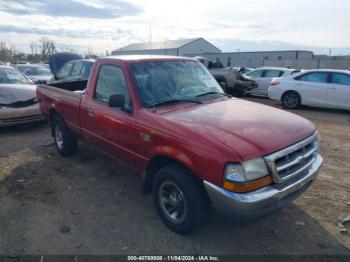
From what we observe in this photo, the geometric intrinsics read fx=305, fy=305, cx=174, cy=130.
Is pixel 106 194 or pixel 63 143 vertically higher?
pixel 63 143

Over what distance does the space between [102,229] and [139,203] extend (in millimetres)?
731

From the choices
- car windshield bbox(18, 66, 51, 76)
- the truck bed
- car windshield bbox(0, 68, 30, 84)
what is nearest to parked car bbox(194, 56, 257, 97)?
car windshield bbox(0, 68, 30, 84)

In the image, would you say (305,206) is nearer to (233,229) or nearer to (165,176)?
(233,229)

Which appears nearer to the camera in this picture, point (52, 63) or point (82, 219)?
point (82, 219)

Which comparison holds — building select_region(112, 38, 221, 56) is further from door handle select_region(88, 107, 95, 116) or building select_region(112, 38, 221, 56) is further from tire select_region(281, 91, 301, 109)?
door handle select_region(88, 107, 95, 116)

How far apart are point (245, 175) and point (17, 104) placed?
22.8 ft

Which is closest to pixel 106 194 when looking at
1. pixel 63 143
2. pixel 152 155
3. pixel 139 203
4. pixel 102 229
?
pixel 139 203

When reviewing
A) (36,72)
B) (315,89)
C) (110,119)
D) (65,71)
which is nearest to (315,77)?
(315,89)

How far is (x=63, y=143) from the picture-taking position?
19.1 ft

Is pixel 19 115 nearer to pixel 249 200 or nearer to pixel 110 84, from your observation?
pixel 110 84

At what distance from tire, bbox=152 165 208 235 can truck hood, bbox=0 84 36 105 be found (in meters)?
5.87

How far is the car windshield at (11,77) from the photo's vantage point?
876cm

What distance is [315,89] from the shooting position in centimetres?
1099

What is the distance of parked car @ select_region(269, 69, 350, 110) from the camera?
10492 mm
